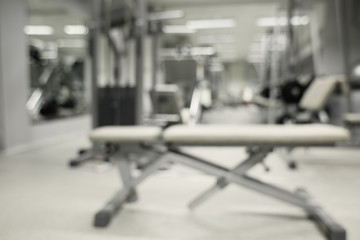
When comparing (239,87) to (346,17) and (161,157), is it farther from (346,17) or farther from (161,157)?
(161,157)

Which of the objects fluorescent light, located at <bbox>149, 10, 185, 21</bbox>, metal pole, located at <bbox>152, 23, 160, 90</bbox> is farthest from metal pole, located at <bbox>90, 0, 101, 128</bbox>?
metal pole, located at <bbox>152, 23, 160, 90</bbox>

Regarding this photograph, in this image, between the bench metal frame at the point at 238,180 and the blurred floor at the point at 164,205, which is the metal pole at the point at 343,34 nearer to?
the blurred floor at the point at 164,205

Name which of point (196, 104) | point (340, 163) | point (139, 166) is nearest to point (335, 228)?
point (139, 166)

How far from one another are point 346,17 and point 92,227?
14.9ft

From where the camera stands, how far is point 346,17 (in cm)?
470

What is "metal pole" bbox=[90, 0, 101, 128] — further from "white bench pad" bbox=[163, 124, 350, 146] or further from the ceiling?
"white bench pad" bbox=[163, 124, 350, 146]

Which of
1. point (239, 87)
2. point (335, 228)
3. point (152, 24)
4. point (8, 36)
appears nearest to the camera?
point (335, 228)

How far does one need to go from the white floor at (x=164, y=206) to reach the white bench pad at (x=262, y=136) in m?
0.44

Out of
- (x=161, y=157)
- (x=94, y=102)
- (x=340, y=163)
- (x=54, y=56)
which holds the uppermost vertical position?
(x=54, y=56)

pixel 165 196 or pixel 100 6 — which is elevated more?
pixel 100 6

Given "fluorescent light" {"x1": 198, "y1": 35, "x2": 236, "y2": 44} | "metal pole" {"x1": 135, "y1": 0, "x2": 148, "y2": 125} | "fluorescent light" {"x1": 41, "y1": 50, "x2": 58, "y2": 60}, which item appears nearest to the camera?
"metal pole" {"x1": 135, "y1": 0, "x2": 148, "y2": 125}

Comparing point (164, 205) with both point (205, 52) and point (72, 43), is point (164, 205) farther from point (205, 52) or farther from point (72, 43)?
point (72, 43)

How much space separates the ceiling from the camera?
16.9 ft

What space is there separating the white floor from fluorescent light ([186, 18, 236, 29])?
7178mm
